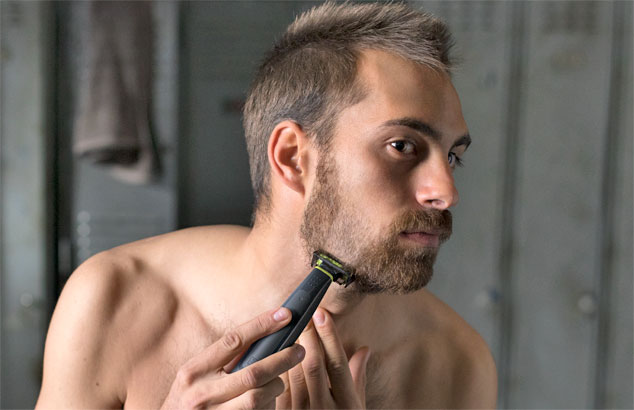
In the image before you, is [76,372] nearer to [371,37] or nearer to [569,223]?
[371,37]

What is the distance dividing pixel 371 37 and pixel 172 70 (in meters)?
1.44

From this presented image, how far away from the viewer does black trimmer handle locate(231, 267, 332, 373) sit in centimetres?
76

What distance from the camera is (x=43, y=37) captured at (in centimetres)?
215

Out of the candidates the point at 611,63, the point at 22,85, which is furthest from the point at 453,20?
the point at 22,85

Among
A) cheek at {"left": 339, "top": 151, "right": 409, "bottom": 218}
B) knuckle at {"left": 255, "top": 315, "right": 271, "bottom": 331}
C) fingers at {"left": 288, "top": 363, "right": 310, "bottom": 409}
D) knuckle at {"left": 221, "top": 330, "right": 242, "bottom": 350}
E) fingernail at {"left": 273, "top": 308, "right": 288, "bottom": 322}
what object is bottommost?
fingers at {"left": 288, "top": 363, "right": 310, "bottom": 409}

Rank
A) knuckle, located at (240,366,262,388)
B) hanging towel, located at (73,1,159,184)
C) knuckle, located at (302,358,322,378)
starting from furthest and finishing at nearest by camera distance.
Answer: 1. hanging towel, located at (73,1,159,184)
2. knuckle, located at (302,358,322,378)
3. knuckle, located at (240,366,262,388)

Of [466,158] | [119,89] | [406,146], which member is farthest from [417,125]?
[119,89]

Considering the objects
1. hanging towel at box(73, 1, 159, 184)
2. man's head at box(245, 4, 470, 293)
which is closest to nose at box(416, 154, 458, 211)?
man's head at box(245, 4, 470, 293)

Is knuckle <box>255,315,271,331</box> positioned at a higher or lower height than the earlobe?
lower

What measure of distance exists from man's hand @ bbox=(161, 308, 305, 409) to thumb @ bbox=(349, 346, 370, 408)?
214mm

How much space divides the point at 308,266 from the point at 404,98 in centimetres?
33

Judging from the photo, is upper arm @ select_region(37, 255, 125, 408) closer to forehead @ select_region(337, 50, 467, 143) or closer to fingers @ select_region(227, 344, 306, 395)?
fingers @ select_region(227, 344, 306, 395)

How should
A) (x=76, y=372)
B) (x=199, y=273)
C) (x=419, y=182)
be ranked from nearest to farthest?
(x=419, y=182) < (x=76, y=372) < (x=199, y=273)

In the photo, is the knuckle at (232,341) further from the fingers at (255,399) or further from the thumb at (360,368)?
the thumb at (360,368)
